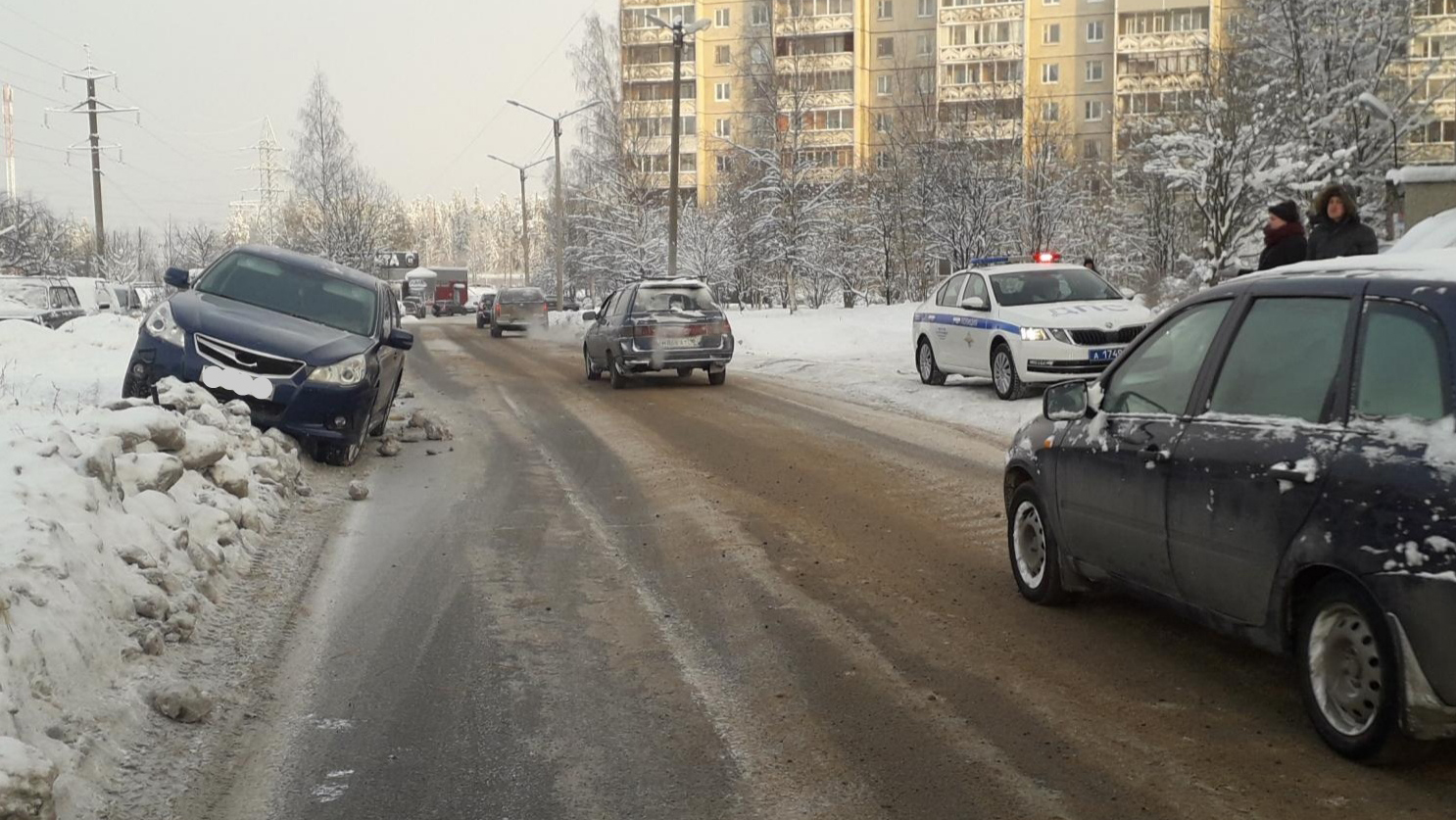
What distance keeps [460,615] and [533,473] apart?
4.93m

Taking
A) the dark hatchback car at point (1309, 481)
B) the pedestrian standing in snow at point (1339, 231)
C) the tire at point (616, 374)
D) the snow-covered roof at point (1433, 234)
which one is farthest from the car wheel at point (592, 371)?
the dark hatchback car at point (1309, 481)

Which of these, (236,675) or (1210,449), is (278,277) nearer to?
(236,675)

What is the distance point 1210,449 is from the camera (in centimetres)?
493

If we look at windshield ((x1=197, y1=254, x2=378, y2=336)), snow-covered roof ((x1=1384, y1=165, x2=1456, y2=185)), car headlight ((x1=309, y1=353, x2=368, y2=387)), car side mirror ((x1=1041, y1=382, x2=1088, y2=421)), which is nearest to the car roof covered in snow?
windshield ((x1=197, y1=254, x2=378, y2=336))

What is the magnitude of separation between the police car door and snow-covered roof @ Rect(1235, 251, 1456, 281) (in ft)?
37.5

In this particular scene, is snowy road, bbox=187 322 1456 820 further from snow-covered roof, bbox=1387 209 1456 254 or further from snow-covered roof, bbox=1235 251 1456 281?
snow-covered roof, bbox=1387 209 1456 254

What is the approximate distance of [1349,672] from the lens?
4328 mm

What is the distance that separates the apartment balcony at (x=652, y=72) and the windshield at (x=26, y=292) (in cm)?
4173

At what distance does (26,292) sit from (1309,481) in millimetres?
29913

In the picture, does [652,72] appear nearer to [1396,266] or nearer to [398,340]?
[398,340]

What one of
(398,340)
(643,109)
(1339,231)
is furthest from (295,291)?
(643,109)

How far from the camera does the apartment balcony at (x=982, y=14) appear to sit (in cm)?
8506

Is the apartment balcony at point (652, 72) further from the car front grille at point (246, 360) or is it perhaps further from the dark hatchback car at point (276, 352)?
the car front grille at point (246, 360)

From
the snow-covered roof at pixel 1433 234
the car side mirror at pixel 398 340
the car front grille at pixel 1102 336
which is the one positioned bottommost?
the car front grille at pixel 1102 336
